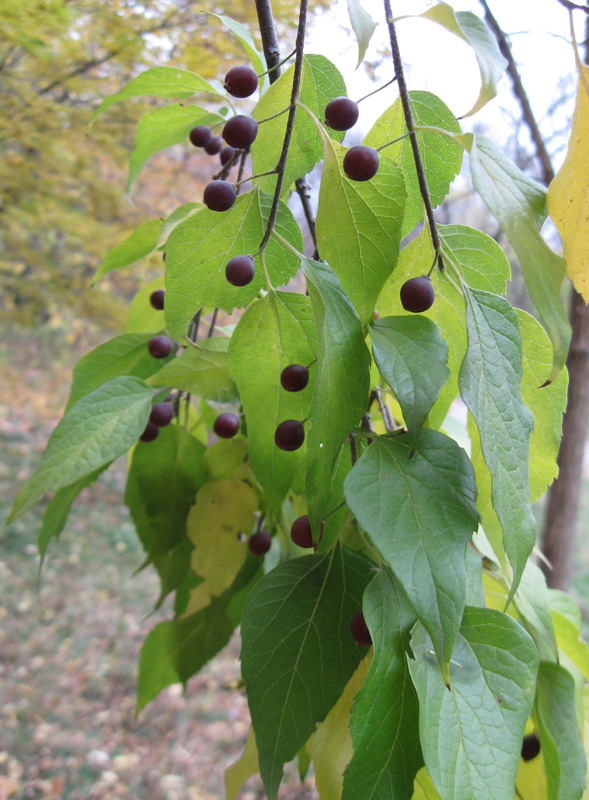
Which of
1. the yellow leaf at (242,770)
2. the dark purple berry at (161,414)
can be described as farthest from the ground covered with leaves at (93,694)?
the dark purple berry at (161,414)

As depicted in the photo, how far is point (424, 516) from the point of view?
11.0 inches

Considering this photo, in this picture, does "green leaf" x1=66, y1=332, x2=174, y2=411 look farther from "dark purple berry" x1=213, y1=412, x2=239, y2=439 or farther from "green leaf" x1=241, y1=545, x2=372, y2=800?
"green leaf" x1=241, y1=545, x2=372, y2=800

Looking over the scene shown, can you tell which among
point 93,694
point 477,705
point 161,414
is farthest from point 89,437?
point 93,694

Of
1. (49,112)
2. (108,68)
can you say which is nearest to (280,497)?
(49,112)

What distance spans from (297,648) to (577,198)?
288mm

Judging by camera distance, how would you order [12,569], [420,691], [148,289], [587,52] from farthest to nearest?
[12,569] < [587,52] < [148,289] < [420,691]

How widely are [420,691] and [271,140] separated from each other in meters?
0.33

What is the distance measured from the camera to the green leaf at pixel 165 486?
0.53m

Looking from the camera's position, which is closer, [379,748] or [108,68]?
[379,748]

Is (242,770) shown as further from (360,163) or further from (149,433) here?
(360,163)

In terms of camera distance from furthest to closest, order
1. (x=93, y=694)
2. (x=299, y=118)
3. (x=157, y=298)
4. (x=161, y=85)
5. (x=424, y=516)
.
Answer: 1. (x=93, y=694)
2. (x=157, y=298)
3. (x=161, y=85)
4. (x=299, y=118)
5. (x=424, y=516)

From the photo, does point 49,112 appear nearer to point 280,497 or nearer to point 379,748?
point 280,497

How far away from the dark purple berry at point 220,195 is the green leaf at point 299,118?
0.11 ft

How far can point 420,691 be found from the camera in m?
0.27
